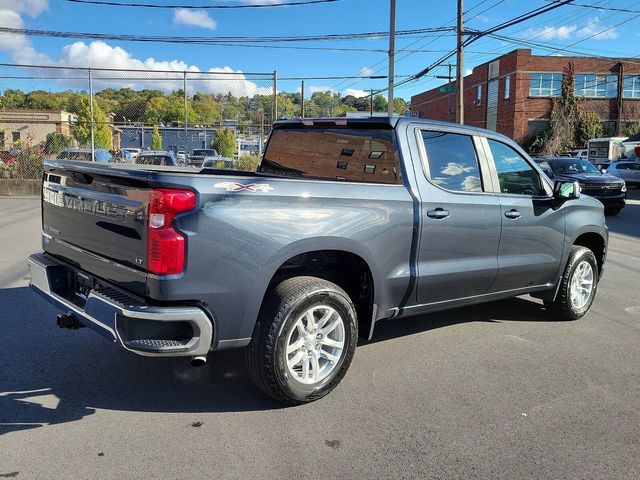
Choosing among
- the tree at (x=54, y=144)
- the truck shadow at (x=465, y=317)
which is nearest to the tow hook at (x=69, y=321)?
the truck shadow at (x=465, y=317)

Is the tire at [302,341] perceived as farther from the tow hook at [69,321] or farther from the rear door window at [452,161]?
the rear door window at [452,161]

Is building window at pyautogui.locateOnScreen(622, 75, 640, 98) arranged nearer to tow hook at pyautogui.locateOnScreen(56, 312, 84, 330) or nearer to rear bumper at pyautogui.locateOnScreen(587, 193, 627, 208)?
rear bumper at pyautogui.locateOnScreen(587, 193, 627, 208)

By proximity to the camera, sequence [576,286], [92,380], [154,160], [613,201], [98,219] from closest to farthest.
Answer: [98,219] → [92,380] → [576,286] → [613,201] → [154,160]

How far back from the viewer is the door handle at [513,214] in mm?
4970

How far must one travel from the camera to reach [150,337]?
3.20 meters

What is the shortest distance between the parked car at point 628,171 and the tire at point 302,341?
27406 mm

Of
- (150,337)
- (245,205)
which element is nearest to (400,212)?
(245,205)

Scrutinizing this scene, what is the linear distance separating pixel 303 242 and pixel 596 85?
51.6 m

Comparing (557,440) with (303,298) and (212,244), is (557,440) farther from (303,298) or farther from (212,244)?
(212,244)

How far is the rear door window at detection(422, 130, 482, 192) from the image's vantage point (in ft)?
14.9

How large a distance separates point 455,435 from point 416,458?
39 cm

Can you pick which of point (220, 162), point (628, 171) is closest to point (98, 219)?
point (220, 162)

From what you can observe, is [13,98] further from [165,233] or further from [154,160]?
[165,233]

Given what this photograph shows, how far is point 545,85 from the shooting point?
155 feet
